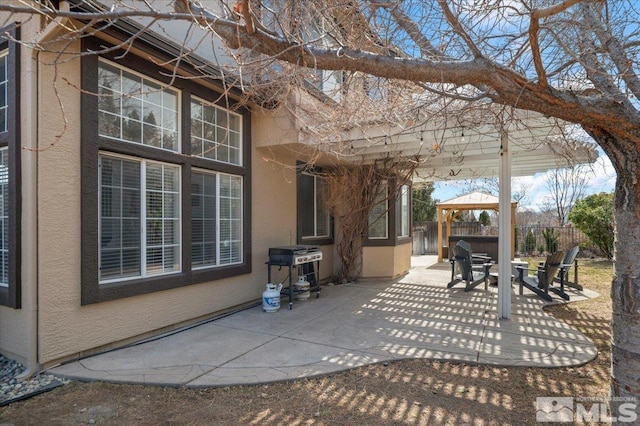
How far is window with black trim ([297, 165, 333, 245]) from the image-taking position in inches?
331

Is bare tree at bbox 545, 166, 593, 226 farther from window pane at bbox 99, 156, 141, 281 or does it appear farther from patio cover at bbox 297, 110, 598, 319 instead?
window pane at bbox 99, 156, 141, 281

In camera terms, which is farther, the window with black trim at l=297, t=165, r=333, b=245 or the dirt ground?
the window with black trim at l=297, t=165, r=333, b=245

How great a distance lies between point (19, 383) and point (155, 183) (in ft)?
8.78

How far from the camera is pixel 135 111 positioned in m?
4.91

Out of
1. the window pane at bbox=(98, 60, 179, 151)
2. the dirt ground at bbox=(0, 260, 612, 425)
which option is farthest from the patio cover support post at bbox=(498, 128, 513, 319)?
the window pane at bbox=(98, 60, 179, 151)

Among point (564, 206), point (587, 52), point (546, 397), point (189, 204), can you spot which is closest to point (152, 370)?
point (189, 204)

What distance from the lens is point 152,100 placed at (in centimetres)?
515

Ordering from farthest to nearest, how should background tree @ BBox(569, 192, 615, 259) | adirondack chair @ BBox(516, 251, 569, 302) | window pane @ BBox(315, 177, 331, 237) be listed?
background tree @ BBox(569, 192, 615, 259)
window pane @ BBox(315, 177, 331, 237)
adirondack chair @ BBox(516, 251, 569, 302)

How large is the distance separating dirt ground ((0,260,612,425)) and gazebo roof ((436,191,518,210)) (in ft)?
33.0

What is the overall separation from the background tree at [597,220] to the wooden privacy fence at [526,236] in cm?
114

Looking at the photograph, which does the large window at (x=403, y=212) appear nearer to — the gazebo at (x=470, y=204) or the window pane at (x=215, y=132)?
the gazebo at (x=470, y=204)

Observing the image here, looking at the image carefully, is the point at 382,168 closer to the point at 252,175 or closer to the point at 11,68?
the point at 252,175

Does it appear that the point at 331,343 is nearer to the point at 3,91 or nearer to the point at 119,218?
the point at 119,218

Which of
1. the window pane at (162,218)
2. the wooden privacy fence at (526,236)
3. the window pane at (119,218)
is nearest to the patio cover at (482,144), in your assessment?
the window pane at (162,218)
